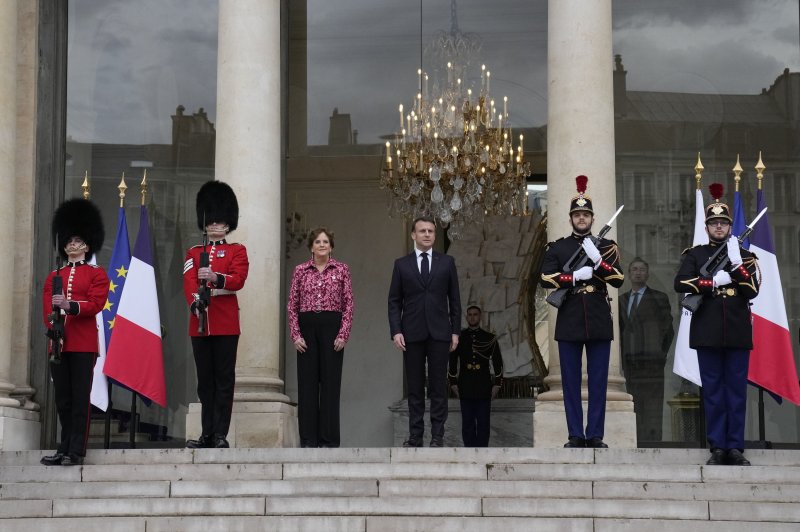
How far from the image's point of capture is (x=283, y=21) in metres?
17.2

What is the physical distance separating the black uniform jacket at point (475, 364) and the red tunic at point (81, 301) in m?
5.33

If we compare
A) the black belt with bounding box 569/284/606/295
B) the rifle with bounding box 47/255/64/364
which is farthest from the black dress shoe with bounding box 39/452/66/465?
the black belt with bounding box 569/284/606/295

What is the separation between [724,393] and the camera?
11422 mm

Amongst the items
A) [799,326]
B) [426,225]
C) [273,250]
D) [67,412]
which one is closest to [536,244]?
[799,326]

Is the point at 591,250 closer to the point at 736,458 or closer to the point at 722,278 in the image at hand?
the point at 722,278

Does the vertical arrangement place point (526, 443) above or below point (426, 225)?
below

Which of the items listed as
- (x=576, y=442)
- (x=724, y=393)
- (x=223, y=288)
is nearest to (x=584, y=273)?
(x=576, y=442)

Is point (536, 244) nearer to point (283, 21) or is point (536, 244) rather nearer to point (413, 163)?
point (413, 163)

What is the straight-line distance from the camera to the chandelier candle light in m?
17.4

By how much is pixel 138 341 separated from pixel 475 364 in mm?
4086

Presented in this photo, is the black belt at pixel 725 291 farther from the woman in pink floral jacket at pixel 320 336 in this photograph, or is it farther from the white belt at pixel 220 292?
the white belt at pixel 220 292

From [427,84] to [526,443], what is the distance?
4.44 m

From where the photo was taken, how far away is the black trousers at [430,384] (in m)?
12.3

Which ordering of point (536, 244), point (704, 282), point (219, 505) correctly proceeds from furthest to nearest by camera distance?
point (536, 244) → point (704, 282) → point (219, 505)
